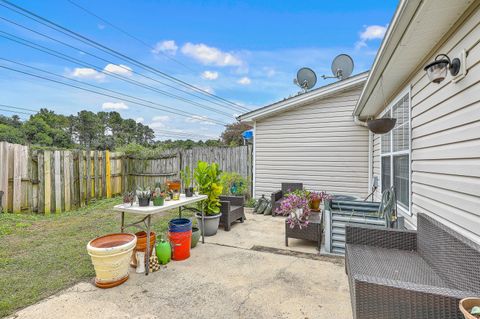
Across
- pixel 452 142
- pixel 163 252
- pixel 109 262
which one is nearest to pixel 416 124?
pixel 452 142

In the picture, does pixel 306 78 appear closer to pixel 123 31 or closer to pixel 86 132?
pixel 123 31

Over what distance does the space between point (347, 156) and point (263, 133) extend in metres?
2.37

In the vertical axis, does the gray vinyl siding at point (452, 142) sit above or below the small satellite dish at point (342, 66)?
below

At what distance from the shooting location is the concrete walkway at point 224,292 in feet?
7.39

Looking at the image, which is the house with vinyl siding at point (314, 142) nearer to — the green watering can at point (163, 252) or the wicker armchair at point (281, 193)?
the wicker armchair at point (281, 193)

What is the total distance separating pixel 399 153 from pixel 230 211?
10.2ft

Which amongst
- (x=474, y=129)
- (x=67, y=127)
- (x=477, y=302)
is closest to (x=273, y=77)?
(x=474, y=129)

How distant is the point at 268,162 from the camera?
7238mm

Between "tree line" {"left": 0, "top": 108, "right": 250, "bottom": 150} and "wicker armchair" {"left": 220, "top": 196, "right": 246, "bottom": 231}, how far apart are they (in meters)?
9.46

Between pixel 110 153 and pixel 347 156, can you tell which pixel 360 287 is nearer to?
pixel 347 156

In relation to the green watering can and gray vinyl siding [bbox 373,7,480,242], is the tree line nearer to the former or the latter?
the green watering can

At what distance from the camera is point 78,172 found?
6.67 m

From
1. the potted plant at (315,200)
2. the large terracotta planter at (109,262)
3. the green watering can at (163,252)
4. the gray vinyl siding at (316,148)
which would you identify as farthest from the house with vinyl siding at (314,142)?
the large terracotta planter at (109,262)

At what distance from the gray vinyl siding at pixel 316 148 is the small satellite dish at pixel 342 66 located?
52.7 inches
